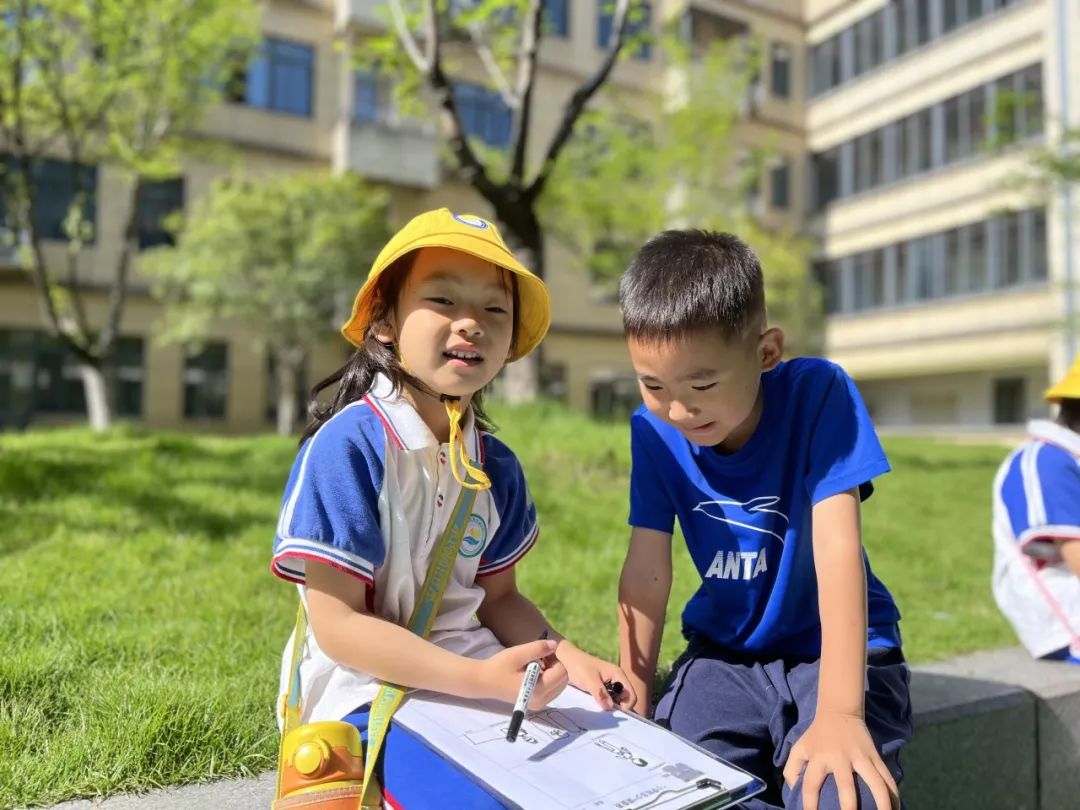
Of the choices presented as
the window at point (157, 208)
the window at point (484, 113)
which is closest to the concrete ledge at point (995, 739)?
the window at point (157, 208)

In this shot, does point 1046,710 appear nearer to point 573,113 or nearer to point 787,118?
point 573,113

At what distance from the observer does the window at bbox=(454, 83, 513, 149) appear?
2117 centimetres

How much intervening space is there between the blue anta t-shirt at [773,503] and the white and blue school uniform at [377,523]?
45 centimetres

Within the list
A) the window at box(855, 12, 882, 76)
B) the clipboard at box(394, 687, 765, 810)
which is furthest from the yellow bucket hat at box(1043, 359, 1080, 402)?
the window at box(855, 12, 882, 76)

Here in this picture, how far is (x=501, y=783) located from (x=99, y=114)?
36.4 feet

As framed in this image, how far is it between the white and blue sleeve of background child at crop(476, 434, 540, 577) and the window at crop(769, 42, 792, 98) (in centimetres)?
2677

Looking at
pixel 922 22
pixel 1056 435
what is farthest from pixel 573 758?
pixel 922 22

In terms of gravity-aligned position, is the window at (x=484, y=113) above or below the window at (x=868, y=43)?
below

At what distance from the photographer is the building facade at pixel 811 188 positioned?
18.9m

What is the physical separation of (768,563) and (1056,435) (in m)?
1.44

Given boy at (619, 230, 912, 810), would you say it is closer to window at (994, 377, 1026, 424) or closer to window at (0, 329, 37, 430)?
window at (0, 329, 37, 430)

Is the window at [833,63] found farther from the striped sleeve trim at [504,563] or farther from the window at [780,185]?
the striped sleeve trim at [504,563]

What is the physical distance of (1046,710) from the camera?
2561 mm

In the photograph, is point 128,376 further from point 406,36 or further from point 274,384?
point 406,36
